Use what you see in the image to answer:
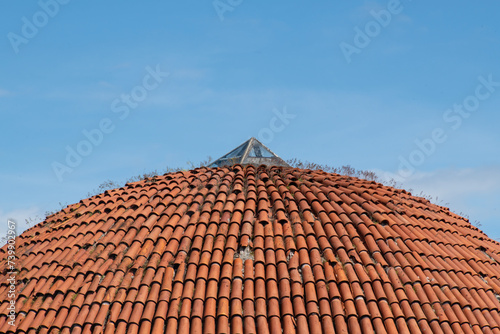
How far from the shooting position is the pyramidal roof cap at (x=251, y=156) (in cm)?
1411

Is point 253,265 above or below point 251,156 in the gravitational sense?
below

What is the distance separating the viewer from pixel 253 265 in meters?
9.70

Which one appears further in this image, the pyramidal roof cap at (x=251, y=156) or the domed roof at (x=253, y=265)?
the pyramidal roof cap at (x=251, y=156)

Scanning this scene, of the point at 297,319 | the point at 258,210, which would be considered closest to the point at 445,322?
the point at 297,319

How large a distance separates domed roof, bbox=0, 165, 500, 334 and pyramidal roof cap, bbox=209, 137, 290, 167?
1.40 m

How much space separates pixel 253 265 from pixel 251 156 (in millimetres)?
4985

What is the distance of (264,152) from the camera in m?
14.4

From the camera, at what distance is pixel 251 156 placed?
A: 46.9 feet

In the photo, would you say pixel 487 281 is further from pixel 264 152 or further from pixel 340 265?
pixel 264 152

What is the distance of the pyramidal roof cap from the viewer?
14.1 metres

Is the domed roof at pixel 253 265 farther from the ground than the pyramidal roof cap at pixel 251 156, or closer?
closer

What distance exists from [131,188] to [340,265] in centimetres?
575

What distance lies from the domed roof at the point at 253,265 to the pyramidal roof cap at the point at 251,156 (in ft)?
4.58

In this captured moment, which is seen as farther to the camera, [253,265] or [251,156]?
[251,156]
